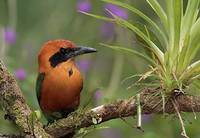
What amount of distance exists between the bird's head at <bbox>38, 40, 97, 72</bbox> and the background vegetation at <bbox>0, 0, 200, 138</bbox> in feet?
1.07

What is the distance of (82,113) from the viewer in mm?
2129

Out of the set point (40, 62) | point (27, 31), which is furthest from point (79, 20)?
point (40, 62)

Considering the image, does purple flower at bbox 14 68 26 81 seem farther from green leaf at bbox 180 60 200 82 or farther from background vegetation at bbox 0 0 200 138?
green leaf at bbox 180 60 200 82

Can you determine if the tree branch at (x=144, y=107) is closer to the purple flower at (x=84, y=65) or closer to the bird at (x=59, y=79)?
the bird at (x=59, y=79)

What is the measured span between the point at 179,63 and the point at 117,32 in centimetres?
247

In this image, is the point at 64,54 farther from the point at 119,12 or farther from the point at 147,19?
the point at 119,12

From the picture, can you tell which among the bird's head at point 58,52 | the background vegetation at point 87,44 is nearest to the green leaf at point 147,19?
the bird's head at point 58,52

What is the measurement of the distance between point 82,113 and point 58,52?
0.66 meters

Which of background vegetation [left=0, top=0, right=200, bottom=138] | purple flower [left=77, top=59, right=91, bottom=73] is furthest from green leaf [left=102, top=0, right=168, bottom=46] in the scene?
purple flower [left=77, top=59, right=91, bottom=73]

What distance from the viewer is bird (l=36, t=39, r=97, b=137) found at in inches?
104

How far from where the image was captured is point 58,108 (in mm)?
2682

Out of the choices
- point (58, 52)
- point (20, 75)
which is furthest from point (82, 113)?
point (20, 75)

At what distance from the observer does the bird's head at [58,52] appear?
2719 mm

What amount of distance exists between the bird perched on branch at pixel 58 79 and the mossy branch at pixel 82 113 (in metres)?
0.44
